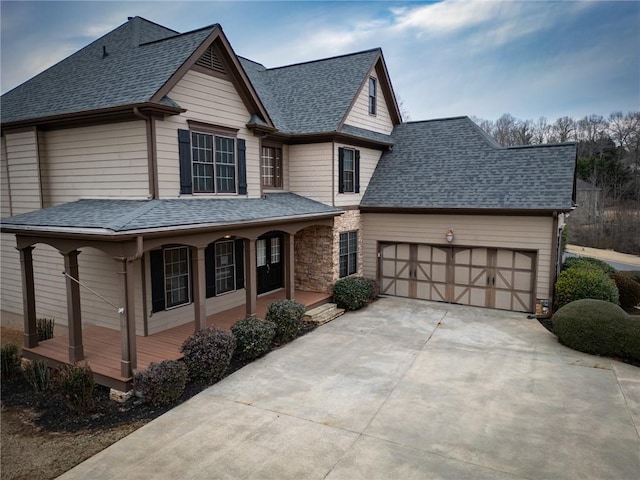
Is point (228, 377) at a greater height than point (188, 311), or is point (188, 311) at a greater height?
point (188, 311)

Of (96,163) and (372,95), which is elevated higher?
(372,95)

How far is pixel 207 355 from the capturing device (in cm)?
884

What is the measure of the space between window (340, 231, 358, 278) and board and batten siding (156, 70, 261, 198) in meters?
4.22

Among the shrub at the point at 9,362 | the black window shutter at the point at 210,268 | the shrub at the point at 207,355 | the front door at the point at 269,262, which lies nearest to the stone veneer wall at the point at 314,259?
the front door at the point at 269,262

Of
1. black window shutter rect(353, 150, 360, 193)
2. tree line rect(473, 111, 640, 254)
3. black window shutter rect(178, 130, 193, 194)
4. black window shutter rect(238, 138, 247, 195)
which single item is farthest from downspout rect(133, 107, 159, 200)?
tree line rect(473, 111, 640, 254)

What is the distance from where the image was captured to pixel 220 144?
1192 cm

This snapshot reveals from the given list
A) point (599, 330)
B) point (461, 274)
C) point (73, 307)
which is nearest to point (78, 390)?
point (73, 307)

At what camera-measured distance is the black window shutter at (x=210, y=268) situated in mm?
12352

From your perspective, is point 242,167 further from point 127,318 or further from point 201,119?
point 127,318

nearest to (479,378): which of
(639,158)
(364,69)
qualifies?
(364,69)

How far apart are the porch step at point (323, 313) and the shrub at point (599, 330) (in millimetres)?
6465

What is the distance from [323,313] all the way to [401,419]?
21.9 feet

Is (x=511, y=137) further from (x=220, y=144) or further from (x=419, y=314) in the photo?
(x=220, y=144)

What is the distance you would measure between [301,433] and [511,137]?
5778cm
